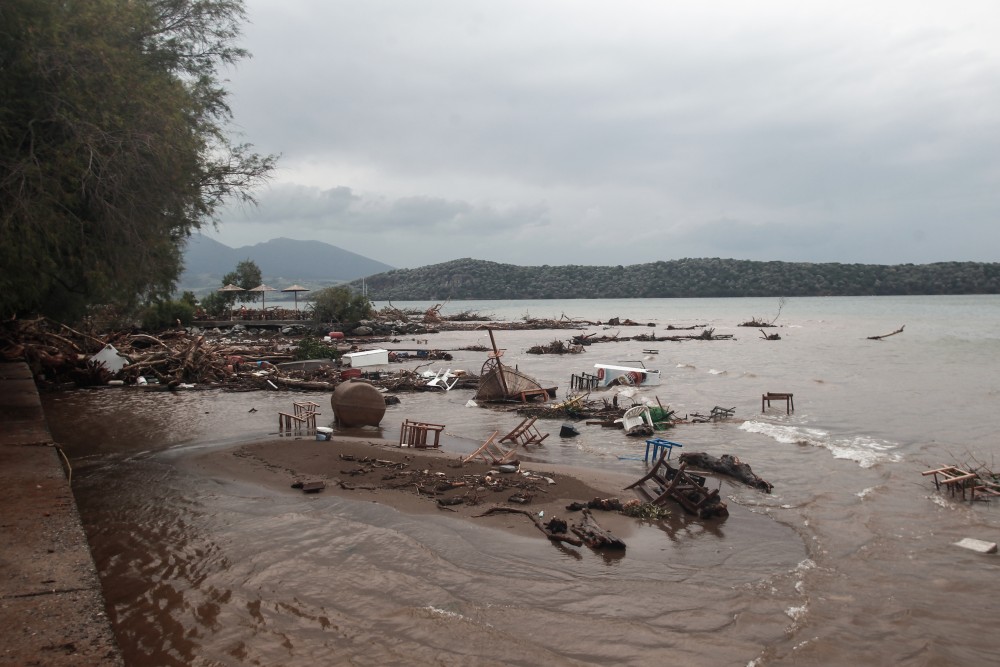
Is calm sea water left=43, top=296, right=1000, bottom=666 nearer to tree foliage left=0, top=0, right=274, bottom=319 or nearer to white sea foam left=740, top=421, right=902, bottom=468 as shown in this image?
white sea foam left=740, top=421, right=902, bottom=468

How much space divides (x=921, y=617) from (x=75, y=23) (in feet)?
42.8

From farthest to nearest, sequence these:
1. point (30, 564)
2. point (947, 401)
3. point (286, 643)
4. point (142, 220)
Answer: point (947, 401) → point (142, 220) → point (286, 643) → point (30, 564)

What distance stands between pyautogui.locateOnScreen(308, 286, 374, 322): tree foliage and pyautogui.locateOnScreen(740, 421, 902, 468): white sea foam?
3743 cm

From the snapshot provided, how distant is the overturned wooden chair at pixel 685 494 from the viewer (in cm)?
900

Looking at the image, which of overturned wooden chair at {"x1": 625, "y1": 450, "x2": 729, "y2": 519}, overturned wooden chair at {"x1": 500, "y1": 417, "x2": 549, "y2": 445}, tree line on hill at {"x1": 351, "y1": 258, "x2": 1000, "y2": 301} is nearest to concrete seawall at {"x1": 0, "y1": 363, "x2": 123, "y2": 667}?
overturned wooden chair at {"x1": 625, "y1": 450, "x2": 729, "y2": 519}

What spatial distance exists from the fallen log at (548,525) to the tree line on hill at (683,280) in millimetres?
108515

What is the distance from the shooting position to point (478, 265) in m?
171

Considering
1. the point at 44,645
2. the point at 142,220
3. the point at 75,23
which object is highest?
the point at 75,23

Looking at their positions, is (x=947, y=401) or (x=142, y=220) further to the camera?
(x=947, y=401)

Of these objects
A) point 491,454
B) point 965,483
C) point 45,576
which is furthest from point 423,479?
point 965,483

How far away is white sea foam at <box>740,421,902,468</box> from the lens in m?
13.0

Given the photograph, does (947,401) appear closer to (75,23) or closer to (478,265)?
(75,23)

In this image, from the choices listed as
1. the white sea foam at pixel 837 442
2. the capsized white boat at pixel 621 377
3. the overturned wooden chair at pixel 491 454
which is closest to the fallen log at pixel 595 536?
the overturned wooden chair at pixel 491 454

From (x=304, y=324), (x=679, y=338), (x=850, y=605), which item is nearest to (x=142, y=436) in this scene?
(x=850, y=605)
